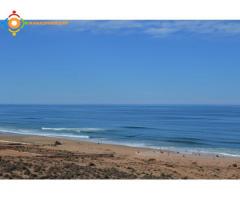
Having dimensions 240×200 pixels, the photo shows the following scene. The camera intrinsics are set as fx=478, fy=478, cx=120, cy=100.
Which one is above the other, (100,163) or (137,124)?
(137,124)

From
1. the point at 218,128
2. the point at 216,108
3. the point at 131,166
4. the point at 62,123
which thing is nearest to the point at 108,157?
the point at 131,166

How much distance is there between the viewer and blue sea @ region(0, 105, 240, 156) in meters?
6.94

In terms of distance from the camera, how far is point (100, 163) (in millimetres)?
6676

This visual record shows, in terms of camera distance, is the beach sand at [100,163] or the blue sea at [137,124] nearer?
the beach sand at [100,163]

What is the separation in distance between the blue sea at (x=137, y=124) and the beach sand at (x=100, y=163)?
270 mm

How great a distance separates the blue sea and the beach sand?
270 mm

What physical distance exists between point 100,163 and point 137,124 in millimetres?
1276

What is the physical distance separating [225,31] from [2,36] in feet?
9.90

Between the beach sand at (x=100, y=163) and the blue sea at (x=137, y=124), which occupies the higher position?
the blue sea at (x=137, y=124)

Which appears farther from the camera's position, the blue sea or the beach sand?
the blue sea

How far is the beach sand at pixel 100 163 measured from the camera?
638 cm

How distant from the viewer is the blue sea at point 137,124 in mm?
6938

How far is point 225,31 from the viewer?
6449 millimetres
